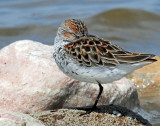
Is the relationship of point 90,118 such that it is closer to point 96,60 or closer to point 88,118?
point 88,118

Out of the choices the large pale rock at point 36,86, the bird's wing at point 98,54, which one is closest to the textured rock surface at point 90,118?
the large pale rock at point 36,86

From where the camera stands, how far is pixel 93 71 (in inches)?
248

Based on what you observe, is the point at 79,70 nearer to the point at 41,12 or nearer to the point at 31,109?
the point at 31,109

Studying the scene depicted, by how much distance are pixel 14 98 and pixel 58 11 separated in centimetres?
988

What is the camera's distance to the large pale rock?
7.03 metres

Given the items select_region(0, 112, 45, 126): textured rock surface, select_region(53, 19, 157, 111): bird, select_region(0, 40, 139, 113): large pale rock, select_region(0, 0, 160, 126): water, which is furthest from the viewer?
select_region(0, 0, 160, 126): water

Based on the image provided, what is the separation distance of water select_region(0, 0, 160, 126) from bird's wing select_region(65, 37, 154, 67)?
636cm

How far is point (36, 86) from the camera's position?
7051mm

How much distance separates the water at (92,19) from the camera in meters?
14.1

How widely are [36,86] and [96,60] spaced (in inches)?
52.3

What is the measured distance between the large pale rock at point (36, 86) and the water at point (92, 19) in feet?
18.7

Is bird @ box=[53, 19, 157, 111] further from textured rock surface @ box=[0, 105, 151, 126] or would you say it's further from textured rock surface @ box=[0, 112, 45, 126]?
textured rock surface @ box=[0, 112, 45, 126]

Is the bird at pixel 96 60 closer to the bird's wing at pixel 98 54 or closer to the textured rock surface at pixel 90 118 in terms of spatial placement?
the bird's wing at pixel 98 54

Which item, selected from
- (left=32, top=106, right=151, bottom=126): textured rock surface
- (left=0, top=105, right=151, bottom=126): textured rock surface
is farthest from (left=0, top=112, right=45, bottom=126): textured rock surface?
(left=32, top=106, right=151, bottom=126): textured rock surface
